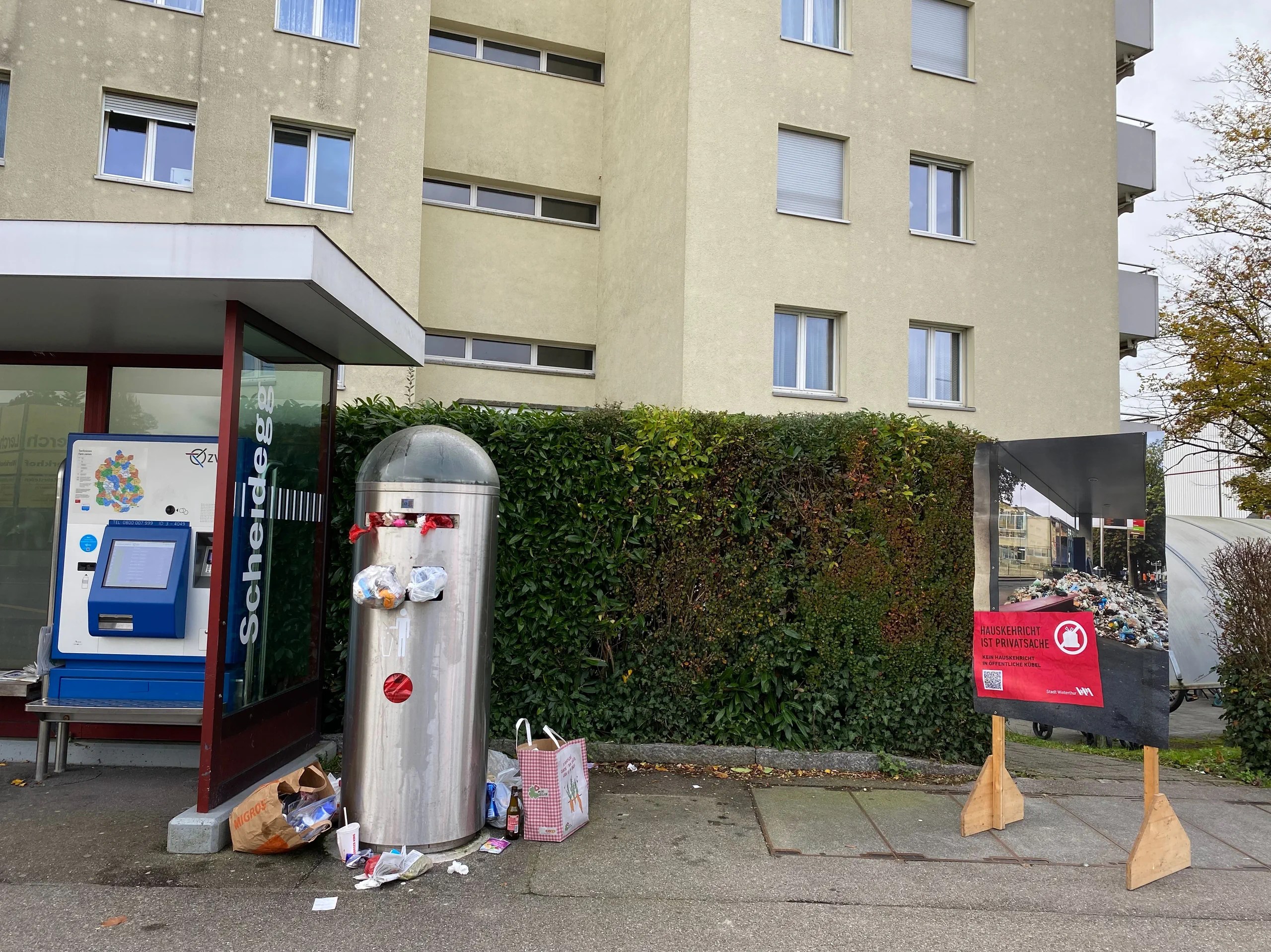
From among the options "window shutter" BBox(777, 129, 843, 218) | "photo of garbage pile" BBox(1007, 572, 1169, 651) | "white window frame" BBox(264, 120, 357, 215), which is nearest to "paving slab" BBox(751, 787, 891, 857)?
"photo of garbage pile" BBox(1007, 572, 1169, 651)

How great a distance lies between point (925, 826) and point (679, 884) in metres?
1.78

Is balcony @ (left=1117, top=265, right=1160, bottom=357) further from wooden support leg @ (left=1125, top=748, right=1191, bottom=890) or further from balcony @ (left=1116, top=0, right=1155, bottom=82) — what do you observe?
wooden support leg @ (left=1125, top=748, right=1191, bottom=890)

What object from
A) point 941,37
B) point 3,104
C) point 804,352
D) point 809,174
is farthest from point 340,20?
point 941,37

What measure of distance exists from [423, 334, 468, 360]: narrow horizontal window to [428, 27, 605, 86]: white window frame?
4502 millimetres

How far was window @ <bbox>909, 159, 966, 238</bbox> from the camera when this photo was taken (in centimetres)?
1388

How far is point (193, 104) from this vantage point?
1207cm

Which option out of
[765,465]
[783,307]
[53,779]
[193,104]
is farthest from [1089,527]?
[193,104]

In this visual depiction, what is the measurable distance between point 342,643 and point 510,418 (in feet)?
6.37

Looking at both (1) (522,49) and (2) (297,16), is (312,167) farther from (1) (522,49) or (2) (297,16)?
(1) (522,49)

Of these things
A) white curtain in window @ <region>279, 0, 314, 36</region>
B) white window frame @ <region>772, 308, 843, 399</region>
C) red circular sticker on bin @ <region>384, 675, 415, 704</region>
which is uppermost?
white curtain in window @ <region>279, 0, 314, 36</region>

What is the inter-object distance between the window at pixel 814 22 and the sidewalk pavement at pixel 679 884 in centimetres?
1157

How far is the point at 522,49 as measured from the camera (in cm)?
1490

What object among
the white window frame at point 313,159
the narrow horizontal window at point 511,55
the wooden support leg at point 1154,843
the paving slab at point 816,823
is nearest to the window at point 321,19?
the white window frame at point 313,159

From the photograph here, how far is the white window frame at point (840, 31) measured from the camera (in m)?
13.1
